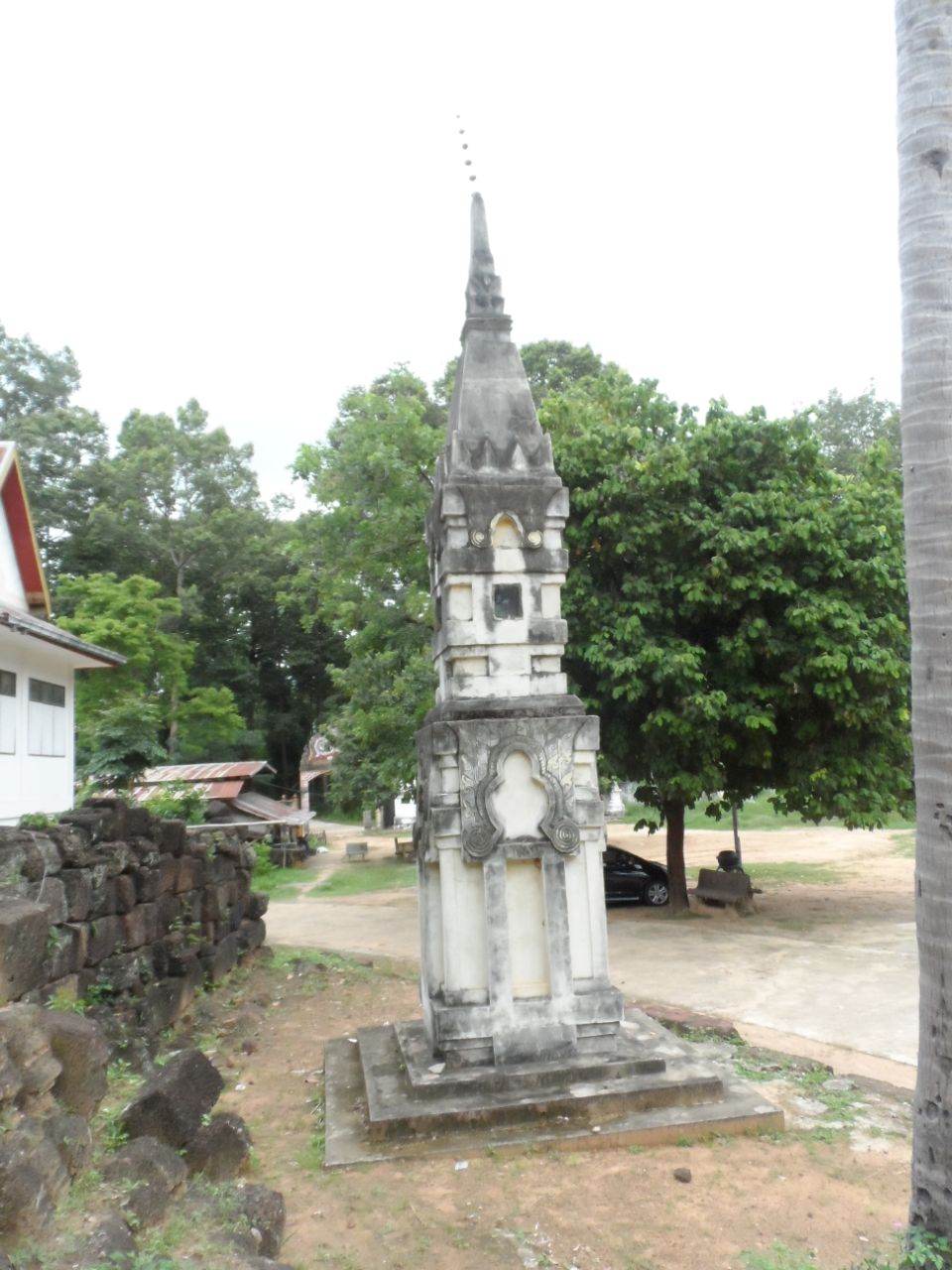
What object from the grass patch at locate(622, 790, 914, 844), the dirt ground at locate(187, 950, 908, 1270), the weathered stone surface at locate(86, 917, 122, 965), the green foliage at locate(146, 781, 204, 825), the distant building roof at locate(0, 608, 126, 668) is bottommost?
the grass patch at locate(622, 790, 914, 844)

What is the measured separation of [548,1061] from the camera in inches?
268

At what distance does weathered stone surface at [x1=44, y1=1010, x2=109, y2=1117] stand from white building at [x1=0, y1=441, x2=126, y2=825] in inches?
271

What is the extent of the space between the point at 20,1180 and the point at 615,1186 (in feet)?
11.0

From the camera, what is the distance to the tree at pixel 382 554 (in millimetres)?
16609

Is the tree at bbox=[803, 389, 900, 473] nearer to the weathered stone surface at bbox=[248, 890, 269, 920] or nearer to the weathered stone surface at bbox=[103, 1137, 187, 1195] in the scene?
the weathered stone surface at bbox=[248, 890, 269, 920]

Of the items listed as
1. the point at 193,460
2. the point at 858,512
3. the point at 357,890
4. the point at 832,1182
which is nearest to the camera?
the point at 832,1182

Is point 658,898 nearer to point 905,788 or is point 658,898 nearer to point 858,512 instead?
point 905,788

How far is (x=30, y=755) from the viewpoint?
1297 centimetres

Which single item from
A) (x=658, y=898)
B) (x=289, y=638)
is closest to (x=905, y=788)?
(x=658, y=898)

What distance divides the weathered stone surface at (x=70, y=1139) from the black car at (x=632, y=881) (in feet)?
44.6

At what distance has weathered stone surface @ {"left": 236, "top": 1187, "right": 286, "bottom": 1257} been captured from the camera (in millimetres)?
4574

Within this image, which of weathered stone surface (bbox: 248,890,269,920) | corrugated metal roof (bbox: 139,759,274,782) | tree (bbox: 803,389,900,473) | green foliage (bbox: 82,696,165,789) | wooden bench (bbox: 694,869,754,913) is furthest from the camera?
tree (bbox: 803,389,900,473)

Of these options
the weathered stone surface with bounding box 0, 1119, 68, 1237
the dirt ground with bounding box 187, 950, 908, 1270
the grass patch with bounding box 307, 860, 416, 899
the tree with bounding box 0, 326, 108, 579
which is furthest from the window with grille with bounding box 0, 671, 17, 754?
the tree with bounding box 0, 326, 108, 579

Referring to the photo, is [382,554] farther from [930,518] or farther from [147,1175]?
[930,518]
